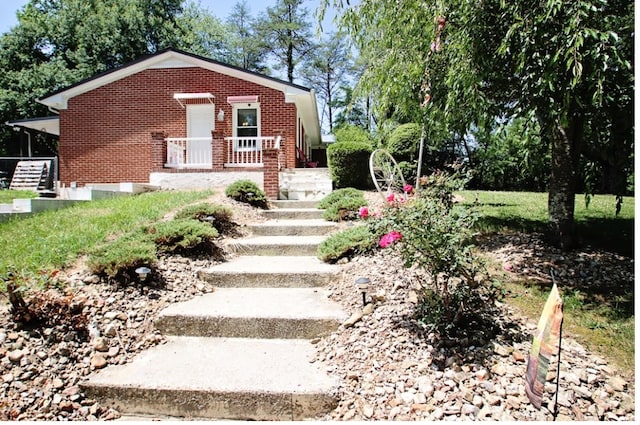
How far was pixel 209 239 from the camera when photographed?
5430 mm

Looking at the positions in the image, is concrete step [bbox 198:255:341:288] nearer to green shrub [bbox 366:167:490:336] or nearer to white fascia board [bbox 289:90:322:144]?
green shrub [bbox 366:167:490:336]

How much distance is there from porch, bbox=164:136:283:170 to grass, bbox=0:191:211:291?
10.7ft

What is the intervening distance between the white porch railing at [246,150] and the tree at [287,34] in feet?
49.5

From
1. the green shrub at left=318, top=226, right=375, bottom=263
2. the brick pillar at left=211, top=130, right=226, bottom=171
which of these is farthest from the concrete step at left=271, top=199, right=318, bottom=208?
the green shrub at left=318, top=226, right=375, bottom=263

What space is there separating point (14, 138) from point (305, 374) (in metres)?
28.6

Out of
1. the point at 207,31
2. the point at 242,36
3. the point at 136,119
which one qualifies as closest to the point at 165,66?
the point at 136,119

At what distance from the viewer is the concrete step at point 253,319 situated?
141 inches

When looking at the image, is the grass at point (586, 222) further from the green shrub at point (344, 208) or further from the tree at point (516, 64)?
the green shrub at point (344, 208)

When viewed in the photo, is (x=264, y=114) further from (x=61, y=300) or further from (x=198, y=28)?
(x=198, y=28)

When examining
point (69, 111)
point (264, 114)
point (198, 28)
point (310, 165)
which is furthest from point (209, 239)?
point (198, 28)

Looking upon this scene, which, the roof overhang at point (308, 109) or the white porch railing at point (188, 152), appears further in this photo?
the roof overhang at point (308, 109)

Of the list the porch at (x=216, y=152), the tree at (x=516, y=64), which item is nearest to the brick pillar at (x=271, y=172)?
the porch at (x=216, y=152)

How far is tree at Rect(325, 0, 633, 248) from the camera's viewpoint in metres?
3.11

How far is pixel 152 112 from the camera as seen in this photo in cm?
1274
